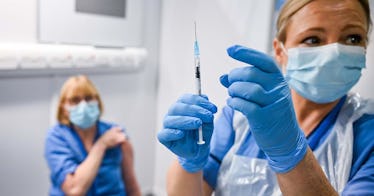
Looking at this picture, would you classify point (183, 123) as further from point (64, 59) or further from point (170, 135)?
point (64, 59)

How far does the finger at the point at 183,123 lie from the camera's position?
0.58 metres

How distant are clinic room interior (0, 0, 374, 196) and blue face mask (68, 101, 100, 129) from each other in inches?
3.9

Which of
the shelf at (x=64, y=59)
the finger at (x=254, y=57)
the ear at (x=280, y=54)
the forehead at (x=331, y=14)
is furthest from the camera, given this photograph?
the shelf at (x=64, y=59)

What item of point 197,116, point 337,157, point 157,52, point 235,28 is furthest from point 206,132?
point 157,52

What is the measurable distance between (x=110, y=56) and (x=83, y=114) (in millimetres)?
354

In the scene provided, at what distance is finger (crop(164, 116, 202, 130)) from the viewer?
58cm

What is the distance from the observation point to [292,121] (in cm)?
52

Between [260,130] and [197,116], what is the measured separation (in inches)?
5.2

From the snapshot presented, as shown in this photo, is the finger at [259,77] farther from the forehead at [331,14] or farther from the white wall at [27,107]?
the white wall at [27,107]

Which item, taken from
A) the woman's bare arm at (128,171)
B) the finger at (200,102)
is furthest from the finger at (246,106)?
the woman's bare arm at (128,171)

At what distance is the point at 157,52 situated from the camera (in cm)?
177

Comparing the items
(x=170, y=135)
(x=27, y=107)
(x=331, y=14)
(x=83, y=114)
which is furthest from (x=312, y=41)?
(x=27, y=107)

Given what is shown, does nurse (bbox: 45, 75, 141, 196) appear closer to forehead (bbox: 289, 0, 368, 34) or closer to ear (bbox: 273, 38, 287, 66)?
ear (bbox: 273, 38, 287, 66)

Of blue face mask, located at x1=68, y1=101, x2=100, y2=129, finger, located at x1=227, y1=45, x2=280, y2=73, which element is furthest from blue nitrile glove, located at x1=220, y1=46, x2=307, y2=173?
blue face mask, located at x1=68, y1=101, x2=100, y2=129
